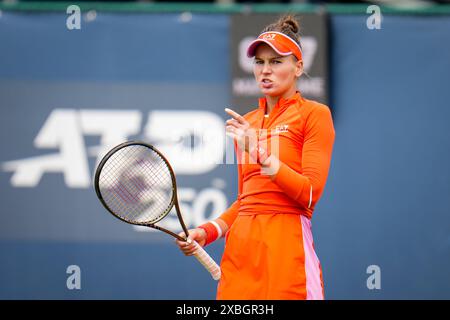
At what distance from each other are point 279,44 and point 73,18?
2801 mm

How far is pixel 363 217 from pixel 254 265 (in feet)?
8.65

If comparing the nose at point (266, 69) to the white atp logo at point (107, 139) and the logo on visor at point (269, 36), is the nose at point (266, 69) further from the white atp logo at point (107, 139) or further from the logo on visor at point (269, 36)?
the white atp logo at point (107, 139)

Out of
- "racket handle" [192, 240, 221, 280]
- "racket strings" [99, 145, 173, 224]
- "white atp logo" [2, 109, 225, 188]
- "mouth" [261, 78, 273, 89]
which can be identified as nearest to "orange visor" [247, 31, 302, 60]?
"mouth" [261, 78, 273, 89]

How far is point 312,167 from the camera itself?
9.62 feet

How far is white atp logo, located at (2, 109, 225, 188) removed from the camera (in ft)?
17.7

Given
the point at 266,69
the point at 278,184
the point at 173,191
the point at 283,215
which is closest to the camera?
the point at 278,184

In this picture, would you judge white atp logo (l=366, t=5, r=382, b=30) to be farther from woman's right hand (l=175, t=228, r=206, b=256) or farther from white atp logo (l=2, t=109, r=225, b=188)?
woman's right hand (l=175, t=228, r=206, b=256)

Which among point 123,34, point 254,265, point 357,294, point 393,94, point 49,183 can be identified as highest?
point 123,34

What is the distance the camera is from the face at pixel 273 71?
3098mm

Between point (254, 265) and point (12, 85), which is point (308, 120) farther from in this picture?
point (12, 85)

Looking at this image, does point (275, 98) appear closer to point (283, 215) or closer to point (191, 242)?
point (283, 215)

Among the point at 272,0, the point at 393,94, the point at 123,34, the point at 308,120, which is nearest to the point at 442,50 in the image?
the point at 393,94

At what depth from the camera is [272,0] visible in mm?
6750

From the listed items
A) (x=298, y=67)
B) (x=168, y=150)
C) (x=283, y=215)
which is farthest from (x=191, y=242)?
(x=168, y=150)
